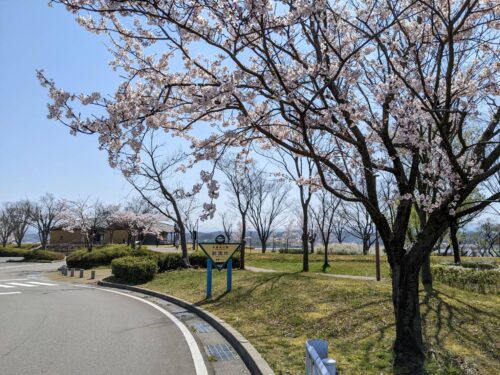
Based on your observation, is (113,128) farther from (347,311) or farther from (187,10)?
(347,311)

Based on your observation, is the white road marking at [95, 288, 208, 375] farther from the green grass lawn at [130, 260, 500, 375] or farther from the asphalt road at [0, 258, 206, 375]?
the green grass lawn at [130, 260, 500, 375]

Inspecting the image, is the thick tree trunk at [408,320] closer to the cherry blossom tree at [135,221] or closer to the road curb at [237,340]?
the road curb at [237,340]

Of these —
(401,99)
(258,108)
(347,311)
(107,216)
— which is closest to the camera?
(401,99)

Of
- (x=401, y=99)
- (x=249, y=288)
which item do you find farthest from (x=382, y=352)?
(x=249, y=288)

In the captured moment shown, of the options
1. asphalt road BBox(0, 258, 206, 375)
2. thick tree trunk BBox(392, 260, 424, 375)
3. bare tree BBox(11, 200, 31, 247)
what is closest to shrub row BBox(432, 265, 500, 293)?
thick tree trunk BBox(392, 260, 424, 375)

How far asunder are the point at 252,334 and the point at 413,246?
3699 millimetres

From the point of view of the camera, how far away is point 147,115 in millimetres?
6273

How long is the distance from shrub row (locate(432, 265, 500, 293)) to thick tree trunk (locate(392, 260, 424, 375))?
7406mm

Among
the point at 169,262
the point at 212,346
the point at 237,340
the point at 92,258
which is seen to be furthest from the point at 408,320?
the point at 92,258

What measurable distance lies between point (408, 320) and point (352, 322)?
2600 mm

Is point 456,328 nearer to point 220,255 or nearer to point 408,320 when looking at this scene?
point 408,320

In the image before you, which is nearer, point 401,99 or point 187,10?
point 187,10

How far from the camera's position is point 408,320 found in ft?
20.8

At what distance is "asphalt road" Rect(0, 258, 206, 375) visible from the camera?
255 inches
